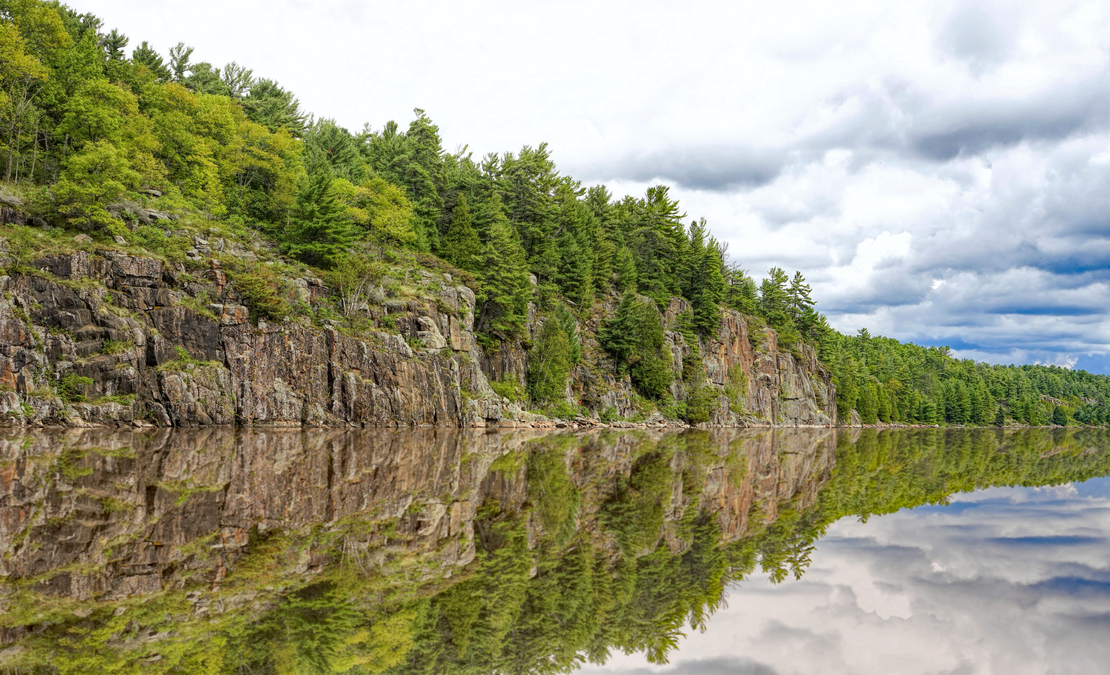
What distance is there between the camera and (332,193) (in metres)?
54.8

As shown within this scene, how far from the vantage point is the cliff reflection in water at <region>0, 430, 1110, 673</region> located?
7180 millimetres

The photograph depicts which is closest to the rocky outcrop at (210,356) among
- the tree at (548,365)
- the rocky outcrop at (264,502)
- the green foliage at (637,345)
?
the tree at (548,365)

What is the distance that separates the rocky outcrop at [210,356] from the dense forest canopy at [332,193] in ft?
11.2

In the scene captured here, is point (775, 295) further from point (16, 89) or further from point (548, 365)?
point (16, 89)

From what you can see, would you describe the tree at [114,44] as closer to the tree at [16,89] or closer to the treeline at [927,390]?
the tree at [16,89]

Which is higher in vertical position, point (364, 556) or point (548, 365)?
point (548, 365)

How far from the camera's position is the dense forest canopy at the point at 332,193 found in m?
48.2

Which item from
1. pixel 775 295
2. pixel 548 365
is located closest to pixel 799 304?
pixel 775 295

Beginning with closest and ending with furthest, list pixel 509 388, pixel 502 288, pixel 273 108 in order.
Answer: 1. pixel 509 388
2. pixel 502 288
3. pixel 273 108

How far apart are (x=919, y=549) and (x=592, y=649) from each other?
357 inches

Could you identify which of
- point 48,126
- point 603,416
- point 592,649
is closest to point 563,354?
point 603,416

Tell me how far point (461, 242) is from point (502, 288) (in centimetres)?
709

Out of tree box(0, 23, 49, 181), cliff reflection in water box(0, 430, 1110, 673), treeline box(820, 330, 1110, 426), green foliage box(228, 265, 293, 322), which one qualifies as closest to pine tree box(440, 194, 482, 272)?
green foliage box(228, 265, 293, 322)

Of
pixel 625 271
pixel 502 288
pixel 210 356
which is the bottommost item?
pixel 210 356
